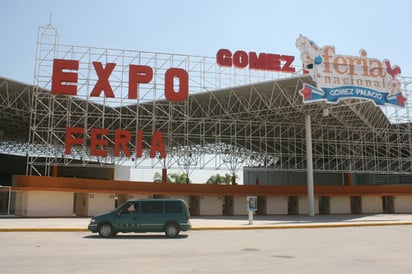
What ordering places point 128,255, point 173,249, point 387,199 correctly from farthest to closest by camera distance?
point 387,199 → point 173,249 → point 128,255

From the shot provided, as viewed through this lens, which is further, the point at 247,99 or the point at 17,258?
the point at 247,99

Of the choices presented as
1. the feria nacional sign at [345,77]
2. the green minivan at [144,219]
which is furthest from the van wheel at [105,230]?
the feria nacional sign at [345,77]

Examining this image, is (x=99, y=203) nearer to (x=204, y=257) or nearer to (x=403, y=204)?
(x=204, y=257)

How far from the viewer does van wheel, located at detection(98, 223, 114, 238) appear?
16531 millimetres

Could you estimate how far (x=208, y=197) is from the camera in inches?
1560

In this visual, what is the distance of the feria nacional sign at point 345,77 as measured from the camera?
32531mm

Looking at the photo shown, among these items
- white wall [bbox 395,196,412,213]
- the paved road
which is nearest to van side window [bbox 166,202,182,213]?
the paved road

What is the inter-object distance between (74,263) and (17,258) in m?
1.78

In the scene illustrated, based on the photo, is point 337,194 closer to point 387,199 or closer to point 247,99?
point 387,199

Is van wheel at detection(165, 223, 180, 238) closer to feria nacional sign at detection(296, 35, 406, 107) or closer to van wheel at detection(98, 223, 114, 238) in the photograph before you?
van wheel at detection(98, 223, 114, 238)

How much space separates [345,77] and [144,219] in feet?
74.0

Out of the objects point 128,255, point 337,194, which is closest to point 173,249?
point 128,255

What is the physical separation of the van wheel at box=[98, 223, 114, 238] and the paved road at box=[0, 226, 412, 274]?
1.56m

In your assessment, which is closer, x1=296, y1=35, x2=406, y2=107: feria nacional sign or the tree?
x1=296, y1=35, x2=406, y2=107: feria nacional sign
